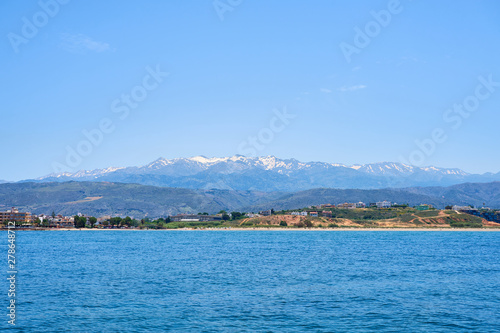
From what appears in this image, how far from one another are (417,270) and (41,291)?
4927 cm

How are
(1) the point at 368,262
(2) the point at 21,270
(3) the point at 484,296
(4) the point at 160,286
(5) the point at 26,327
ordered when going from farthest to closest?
(1) the point at 368,262, (2) the point at 21,270, (4) the point at 160,286, (3) the point at 484,296, (5) the point at 26,327

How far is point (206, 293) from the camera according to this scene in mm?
48219

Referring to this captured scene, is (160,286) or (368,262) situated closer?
(160,286)

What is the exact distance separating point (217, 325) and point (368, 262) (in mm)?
48074

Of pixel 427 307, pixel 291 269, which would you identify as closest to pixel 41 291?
pixel 291 269

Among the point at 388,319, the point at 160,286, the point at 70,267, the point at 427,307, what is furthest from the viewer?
the point at 70,267

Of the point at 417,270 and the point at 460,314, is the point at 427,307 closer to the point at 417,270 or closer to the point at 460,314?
the point at 460,314

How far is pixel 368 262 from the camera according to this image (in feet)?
255

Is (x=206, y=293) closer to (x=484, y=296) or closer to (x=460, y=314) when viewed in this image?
(x=460, y=314)

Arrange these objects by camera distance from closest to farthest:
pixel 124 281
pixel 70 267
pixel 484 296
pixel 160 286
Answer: pixel 484 296 < pixel 160 286 < pixel 124 281 < pixel 70 267

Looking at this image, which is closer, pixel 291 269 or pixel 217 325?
pixel 217 325

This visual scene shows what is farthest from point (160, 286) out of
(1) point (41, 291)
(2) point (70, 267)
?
(2) point (70, 267)

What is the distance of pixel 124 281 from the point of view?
5612 cm

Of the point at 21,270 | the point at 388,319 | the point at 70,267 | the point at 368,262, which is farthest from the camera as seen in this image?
the point at 368,262
